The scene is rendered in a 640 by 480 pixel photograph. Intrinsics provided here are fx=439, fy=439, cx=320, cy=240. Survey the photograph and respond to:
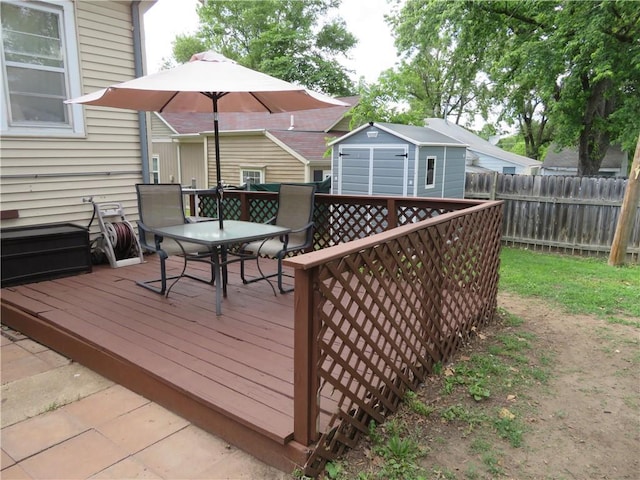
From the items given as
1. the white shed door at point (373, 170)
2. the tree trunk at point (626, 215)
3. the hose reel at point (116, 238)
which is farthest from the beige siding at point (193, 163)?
the tree trunk at point (626, 215)

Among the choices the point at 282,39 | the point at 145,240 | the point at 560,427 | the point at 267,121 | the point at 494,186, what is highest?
the point at 282,39

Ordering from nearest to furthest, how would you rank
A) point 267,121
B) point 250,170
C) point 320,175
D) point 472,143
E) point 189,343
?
point 189,343
point 320,175
point 250,170
point 267,121
point 472,143

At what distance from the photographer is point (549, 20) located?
10.0 meters

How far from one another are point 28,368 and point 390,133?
27.8ft

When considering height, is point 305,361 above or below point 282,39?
below

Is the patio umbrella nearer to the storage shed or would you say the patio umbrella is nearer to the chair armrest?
the chair armrest

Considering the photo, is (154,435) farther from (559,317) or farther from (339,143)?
(339,143)

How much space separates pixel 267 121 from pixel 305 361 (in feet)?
51.9

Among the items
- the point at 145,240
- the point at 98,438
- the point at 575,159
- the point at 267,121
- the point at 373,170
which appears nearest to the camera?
the point at 98,438

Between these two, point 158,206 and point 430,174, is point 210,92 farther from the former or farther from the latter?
point 430,174

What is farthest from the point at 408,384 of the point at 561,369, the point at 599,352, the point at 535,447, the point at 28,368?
the point at 28,368

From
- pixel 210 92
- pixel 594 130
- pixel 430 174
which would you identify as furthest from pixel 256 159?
pixel 210 92

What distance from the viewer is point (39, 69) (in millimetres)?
4516

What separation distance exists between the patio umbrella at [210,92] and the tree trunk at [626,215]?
17.7 ft
